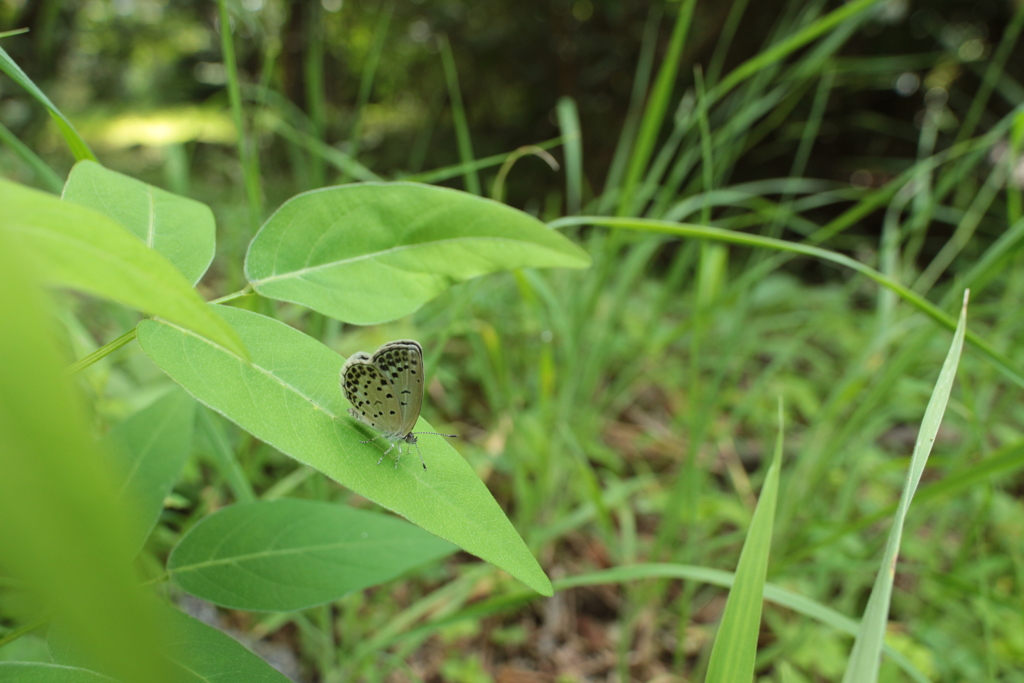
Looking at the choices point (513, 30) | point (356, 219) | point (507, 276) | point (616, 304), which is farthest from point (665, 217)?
point (513, 30)

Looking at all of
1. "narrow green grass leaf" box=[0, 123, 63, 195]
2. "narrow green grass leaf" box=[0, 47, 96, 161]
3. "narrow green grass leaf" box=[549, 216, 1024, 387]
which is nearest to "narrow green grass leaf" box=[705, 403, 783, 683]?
"narrow green grass leaf" box=[549, 216, 1024, 387]

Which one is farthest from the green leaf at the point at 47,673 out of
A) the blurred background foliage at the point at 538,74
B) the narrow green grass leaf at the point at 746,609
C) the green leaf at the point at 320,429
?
the blurred background foliage at the point at 538,74

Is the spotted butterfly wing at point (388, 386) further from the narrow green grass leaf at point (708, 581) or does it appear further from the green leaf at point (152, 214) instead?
the narrow green grass leaf at point (708, 581)

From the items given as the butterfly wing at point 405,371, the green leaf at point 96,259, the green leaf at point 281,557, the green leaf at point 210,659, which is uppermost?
the green leaf at point 96,259

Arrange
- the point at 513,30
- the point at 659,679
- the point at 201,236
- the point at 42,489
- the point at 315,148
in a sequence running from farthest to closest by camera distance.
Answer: the point at 513,30, the point at 659,679, the point at 315,148, the point at 201,236, the point at 42,489

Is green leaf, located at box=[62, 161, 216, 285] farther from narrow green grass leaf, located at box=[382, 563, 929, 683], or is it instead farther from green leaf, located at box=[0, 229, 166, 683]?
narrow green grass leaf, located at box=[382, 563, 929, 683]

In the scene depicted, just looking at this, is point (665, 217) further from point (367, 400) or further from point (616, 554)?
point (367, 400)

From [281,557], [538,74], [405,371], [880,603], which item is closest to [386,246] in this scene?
[405,371]
